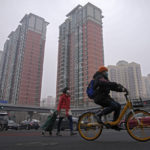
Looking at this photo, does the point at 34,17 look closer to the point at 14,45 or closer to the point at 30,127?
the point at 14,45

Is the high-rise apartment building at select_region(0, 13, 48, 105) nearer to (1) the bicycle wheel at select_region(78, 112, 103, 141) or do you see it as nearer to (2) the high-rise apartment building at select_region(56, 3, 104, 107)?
(2) the high-rise apartment building at select_region(56, 3, 104, 107)

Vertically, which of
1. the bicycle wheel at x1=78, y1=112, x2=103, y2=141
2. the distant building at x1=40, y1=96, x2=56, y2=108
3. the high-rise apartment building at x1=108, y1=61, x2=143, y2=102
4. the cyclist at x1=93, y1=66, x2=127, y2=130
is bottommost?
the bicycle wheel at x1=78, y1=112, x2=103, y2=141

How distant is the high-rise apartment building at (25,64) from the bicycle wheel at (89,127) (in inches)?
3614

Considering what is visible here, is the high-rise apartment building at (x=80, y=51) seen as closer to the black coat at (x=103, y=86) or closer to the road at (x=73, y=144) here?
the road at (x=73, y=144)

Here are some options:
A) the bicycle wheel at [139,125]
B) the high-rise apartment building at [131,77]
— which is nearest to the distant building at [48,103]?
the high-rise apartment building at [131,77]

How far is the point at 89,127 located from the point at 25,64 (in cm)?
9971

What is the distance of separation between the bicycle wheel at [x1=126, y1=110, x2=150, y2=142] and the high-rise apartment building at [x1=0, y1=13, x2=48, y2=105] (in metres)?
92.7

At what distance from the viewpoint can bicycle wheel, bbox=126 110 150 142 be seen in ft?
11.3

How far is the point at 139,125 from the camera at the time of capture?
3477mm

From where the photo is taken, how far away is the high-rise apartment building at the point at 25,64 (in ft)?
308

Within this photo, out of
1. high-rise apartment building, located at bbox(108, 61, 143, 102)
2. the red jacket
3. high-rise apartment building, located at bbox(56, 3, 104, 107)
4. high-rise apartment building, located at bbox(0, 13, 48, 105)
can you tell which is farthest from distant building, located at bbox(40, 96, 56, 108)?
the red jacket

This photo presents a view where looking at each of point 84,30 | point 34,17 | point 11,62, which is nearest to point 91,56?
point 84,30

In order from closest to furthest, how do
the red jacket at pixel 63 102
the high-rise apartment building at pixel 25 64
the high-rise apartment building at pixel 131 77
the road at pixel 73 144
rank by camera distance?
1. the road at pixel 73 144
2. the red jacket at pixel 63 102
3. the high-rise apartment building at pixel 25 64
4. the high-rise apartment building at pixel 131 77

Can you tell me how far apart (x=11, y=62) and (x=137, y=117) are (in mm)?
116660
